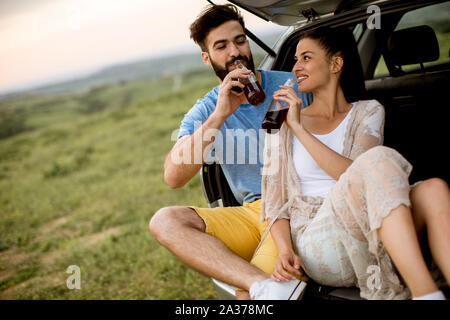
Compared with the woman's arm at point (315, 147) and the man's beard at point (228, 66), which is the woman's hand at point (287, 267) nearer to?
the woman's arm at point (315, 147)

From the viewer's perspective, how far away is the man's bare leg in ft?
5.24

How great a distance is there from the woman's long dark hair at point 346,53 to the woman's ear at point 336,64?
0.08 ft

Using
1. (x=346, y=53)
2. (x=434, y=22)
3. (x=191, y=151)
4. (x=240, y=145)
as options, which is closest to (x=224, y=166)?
(x=240, y=145)

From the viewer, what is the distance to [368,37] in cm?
325

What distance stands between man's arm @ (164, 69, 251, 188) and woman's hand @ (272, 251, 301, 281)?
0.68 metres

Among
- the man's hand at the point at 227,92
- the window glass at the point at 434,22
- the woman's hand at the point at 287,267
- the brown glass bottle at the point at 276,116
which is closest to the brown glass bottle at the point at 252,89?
the man's hand at the point at 227,92

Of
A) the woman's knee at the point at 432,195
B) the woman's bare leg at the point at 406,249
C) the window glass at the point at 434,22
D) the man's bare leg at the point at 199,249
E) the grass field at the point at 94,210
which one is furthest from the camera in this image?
the grass field at the point at 94,210

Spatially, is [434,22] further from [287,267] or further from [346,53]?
[287,267]

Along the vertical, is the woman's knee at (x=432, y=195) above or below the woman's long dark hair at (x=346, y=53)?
below

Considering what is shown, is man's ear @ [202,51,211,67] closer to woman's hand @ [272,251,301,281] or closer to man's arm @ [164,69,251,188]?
man's arm @ [164,69,251,188]

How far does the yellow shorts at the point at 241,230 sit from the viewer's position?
1.81 meters
